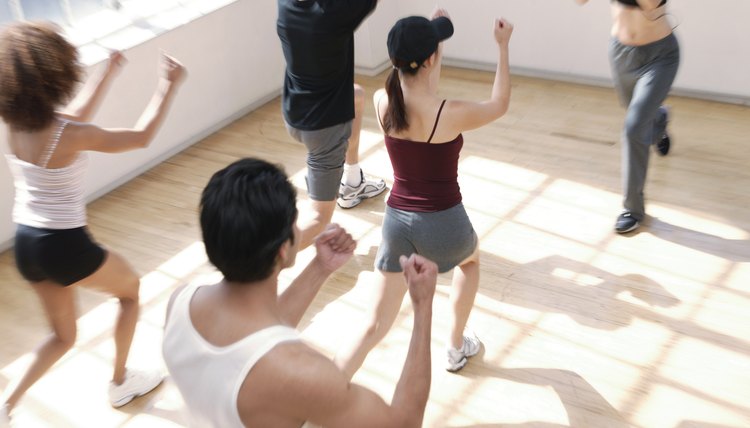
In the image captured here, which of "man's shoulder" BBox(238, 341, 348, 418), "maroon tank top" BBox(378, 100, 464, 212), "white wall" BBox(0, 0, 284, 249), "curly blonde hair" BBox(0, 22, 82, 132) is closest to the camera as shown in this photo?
"man's shoulder" BBox(238, 341, 348, 418)

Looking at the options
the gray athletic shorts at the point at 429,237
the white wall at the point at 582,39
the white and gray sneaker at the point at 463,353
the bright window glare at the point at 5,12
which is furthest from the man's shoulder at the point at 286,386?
the white wall at the point at 582,39

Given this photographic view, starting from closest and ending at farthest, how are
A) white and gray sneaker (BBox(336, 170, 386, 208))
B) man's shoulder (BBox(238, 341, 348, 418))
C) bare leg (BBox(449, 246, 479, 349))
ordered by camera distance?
man's shoulder (BBox(238, 341, 348, 418)), bare leg (BBox(449, 246, 479, 349)), white and gray sneaker (BBox(336, 170, 386, 208))

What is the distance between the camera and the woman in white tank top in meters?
2.34

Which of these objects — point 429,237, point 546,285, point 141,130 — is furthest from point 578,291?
point 141,130

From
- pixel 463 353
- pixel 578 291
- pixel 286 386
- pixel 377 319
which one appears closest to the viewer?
pixel 286 386

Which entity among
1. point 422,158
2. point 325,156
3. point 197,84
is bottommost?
point 197,84

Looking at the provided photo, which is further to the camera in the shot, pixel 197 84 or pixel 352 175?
pixel 197 84

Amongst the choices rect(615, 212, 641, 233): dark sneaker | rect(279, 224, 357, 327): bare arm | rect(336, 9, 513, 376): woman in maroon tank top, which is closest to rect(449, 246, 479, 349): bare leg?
rect(336, 9, 513, 376): woman in maroon tank top

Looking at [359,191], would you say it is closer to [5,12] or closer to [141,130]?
[141,130]

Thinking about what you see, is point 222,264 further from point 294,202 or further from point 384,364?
point 384,364

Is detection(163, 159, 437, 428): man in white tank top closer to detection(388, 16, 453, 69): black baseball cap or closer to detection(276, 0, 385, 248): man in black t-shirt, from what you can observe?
detection(388, 16, 453, 69): black baseball cap

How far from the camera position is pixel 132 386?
3047 millimetres

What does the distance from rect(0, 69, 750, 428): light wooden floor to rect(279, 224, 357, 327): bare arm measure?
1112 millimetres

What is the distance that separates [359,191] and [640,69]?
1493mm
